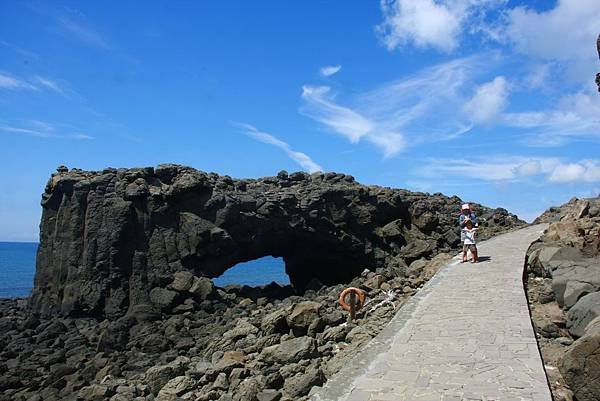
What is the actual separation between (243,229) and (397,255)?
9.23m

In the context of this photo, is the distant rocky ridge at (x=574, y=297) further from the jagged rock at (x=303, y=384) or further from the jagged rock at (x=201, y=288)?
the jagged rock at (x=201, y=288)

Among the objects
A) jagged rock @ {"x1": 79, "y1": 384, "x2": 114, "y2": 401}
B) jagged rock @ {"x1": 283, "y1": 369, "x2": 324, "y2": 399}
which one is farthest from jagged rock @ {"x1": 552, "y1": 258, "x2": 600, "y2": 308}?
jagged rock @ {"x1": 79, "y1": 384, "x2": 114, "y2": 401}

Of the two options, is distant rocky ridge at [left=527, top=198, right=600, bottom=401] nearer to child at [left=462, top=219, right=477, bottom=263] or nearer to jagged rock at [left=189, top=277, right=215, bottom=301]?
child at [left=462, top=219, right=477, bottom=263]

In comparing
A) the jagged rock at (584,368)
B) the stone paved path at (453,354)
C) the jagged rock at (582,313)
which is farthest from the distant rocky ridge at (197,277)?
the jagged rock at (584,368)

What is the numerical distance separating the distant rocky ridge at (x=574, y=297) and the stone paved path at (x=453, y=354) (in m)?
0.44

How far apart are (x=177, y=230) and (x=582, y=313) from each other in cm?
1830

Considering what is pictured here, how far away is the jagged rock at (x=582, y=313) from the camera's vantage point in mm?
8258

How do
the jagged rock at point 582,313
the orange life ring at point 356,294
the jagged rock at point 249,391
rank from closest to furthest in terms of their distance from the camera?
the jagged rock at point 582,313 < the jagged rock at point 249,391 < the orange life ring at point 356,294

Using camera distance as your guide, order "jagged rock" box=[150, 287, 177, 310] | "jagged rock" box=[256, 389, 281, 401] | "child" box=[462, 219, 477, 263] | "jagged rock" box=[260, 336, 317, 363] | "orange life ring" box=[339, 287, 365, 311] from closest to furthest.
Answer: "jagged rock" box=[256, 389, 281, 401] → "jagged rock" box=[260, 336, 317, 363] → "orange life ring" box=[339, 287, 365, 311] → "child" box=[462, 219, 477, 263] → "jagged rock" box=[150, 287, 177, 310]

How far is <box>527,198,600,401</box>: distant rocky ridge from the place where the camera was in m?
5.98

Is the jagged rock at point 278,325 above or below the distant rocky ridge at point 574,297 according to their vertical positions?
below

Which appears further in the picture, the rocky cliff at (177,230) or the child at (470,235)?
the rocky cliff at (177,230)

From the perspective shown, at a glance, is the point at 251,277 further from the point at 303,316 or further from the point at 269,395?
the point at 269,395

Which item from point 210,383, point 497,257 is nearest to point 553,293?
point 497,257
